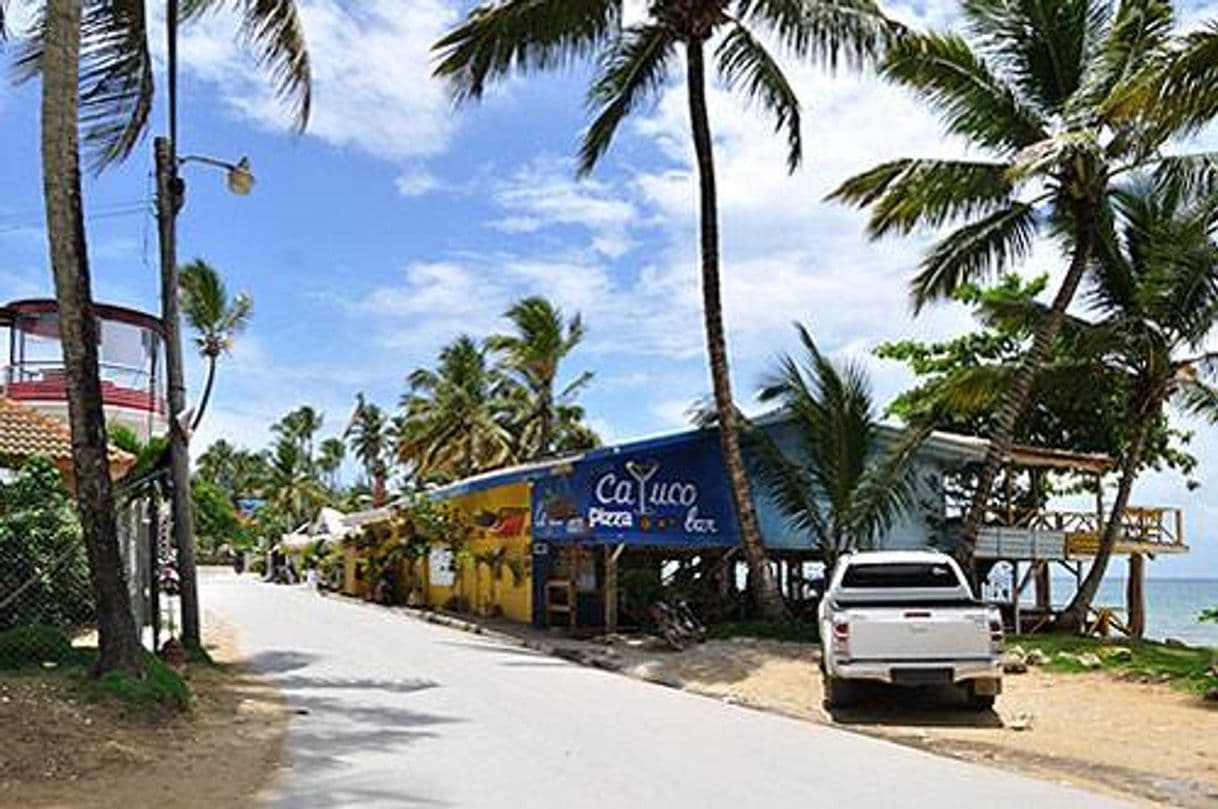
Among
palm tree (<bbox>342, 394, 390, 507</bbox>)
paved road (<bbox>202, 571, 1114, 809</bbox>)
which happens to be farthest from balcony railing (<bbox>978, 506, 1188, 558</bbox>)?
palm tree (<bbox>342, 394, 390, 507</bbox>)

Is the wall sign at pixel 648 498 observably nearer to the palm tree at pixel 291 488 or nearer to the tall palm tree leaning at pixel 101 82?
the tall palm tree leaning at pixel 101 82

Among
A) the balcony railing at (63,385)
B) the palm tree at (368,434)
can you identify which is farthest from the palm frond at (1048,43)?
the palm tree at (368,434)

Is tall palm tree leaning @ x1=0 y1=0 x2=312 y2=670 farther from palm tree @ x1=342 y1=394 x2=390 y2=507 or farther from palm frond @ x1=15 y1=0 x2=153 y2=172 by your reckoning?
palm tree @ x1=342 y1=394 x2=390 y2=507

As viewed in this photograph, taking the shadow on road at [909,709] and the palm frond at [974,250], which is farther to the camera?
the palm frond at [974,250]

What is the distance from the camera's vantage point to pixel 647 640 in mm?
22391

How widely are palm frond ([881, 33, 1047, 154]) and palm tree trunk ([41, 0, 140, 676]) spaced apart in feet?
46.3

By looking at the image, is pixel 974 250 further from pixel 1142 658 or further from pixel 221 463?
pixel 221 463

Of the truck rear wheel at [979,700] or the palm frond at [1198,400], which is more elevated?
the palm frond at [1198,400]

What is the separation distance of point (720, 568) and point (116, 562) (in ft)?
52.1

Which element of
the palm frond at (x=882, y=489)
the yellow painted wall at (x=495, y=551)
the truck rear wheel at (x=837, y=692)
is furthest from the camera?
the yellow painted wall at (x=495, y=551)

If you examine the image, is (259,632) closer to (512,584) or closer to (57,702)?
(512,584)

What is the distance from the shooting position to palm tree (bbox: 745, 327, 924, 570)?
2250cm

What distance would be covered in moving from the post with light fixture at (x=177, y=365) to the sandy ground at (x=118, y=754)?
5.44 metres

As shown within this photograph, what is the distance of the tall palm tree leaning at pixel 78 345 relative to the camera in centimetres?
1131
